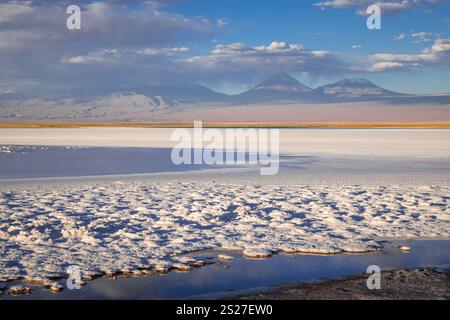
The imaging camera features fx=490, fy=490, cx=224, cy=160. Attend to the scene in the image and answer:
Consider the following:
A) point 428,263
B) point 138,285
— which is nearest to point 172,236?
point 138,285

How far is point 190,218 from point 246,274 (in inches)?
108

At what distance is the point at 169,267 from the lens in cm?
559

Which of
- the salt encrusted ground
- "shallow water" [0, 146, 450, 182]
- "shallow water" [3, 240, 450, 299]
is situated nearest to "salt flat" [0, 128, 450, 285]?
the salt encrusted ground

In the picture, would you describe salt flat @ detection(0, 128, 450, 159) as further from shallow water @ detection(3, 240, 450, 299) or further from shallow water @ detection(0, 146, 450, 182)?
shallow water @ detection(3, 240, 450, 299)

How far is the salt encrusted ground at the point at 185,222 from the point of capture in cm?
595

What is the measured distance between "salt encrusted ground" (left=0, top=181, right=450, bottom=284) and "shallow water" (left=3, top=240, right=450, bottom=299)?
27cm

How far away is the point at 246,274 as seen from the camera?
5.39 m

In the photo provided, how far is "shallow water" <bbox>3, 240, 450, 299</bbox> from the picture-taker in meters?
4.77

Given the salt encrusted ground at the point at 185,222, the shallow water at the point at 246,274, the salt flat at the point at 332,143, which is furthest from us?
the salt flat at the point at 332,143

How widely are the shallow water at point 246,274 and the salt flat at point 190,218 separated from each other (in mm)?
258

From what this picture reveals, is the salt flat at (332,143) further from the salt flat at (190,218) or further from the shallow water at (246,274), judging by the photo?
the shallow water at (246,274)

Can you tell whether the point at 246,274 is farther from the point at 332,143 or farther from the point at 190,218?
the point at 332,143

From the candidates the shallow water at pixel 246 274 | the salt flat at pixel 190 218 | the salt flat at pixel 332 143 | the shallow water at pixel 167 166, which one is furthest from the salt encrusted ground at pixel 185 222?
the salt flat at pixel 332 143

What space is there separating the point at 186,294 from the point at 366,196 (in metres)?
6.29
